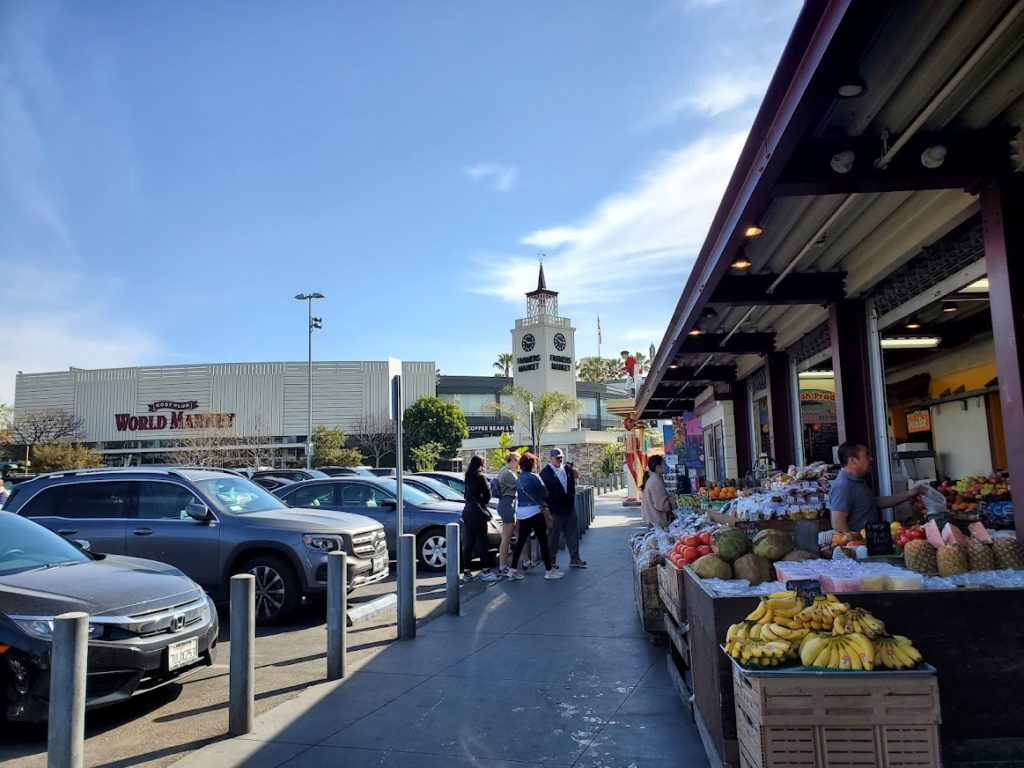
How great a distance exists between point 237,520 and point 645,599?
4589 mm

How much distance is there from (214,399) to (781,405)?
6254 cm

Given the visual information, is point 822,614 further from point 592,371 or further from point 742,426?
point 592,371

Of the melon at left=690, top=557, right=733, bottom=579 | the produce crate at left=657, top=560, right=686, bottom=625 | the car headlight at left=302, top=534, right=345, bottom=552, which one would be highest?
the melon at left=690, top=557, right=733, bottom=579

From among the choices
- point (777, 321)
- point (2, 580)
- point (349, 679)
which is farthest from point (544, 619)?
point (777, 321)

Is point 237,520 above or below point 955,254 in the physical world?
below

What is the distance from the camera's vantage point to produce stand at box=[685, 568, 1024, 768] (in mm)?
3557

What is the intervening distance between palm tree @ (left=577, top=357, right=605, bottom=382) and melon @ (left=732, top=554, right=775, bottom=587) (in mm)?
84635

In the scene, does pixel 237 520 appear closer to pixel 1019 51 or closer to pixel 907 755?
pixel 907 755

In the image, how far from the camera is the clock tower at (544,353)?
6197cm

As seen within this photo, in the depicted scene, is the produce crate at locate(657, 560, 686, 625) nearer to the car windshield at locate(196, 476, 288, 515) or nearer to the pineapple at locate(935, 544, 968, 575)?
the pineapple at locate(935, 544, 968, 575)

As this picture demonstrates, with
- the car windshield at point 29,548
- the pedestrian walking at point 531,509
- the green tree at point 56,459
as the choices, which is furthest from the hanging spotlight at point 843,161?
the green tree at point 56,459

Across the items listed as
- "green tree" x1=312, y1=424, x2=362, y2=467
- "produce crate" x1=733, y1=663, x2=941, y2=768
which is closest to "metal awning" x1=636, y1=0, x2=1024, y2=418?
"produce crate" x1=733, y1=663, x2=941, y2=768

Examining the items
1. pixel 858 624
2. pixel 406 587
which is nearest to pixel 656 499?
pixel 406 587

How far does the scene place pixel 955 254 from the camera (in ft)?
20.5
